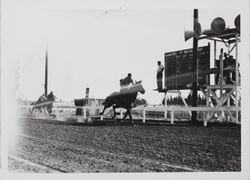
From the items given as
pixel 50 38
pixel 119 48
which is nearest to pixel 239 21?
pixel 119 48

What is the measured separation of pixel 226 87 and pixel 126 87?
34.1 inches

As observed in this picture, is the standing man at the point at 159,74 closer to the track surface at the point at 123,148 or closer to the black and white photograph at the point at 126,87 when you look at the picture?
the black and white photograph at the point at 126,87

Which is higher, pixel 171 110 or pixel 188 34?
pixel 188 34

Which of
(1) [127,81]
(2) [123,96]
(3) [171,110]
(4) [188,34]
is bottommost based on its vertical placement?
(3) [171,110]

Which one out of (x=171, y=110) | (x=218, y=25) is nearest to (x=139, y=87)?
(x=171, y=110)

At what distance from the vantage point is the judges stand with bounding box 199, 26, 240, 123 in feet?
13.0

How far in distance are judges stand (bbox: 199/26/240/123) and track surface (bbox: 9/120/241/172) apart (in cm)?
13

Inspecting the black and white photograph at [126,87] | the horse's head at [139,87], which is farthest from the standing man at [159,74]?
the horse's head at [139,87]

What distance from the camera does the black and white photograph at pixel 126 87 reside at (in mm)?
3729

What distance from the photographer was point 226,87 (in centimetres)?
399

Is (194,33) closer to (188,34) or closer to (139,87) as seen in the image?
(188,34)

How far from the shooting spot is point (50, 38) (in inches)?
150

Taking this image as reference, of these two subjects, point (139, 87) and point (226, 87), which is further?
point (226, 87)

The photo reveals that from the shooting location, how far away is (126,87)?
3.90m
